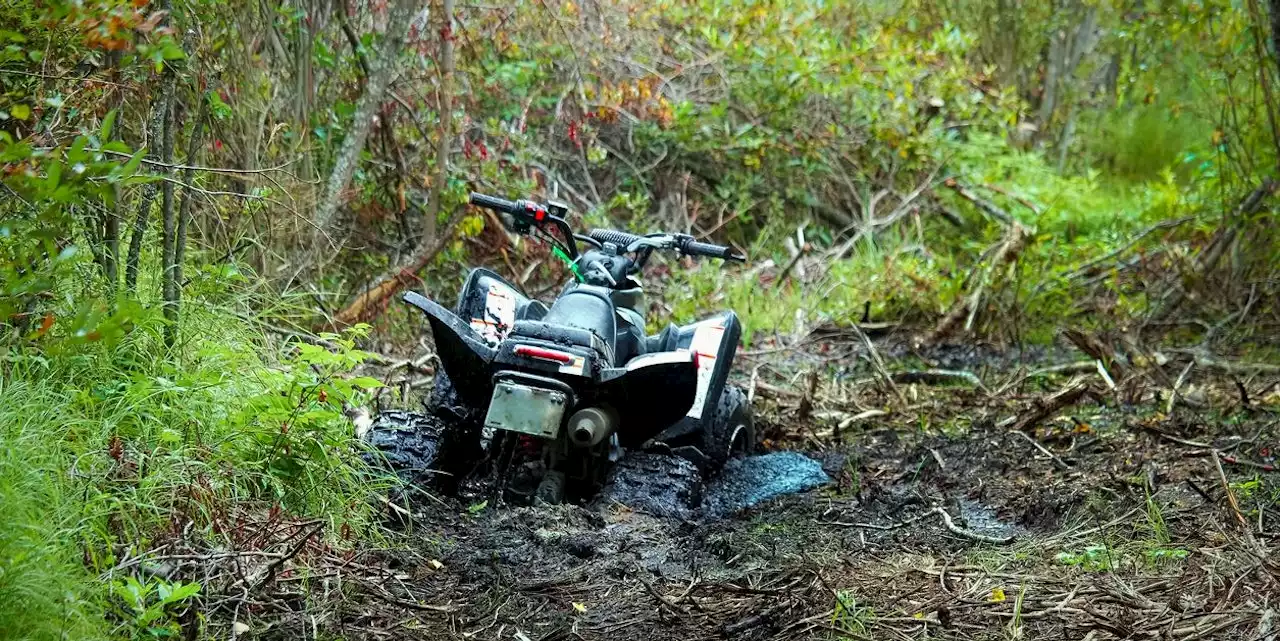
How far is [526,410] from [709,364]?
1161mm

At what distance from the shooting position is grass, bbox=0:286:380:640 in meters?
2.78

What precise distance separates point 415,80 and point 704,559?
14.0 feet

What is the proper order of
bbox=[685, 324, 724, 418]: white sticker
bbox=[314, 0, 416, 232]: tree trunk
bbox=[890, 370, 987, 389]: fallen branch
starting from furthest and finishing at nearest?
bbox=[890, 370, 987, 389]: fallen branch, bbox=[314, 0, 416, 232]: tree trunk, bbox=[685, 324, 724, 418]: white sticker

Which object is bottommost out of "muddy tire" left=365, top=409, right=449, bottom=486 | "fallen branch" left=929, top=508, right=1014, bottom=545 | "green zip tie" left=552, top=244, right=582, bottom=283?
"fallen branch" left=929, top=508, right=1014, bottom=545

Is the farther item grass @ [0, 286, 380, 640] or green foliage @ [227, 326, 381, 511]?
green foliage @ [227, 326, 381, 511]

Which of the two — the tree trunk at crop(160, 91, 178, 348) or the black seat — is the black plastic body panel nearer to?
the black seat

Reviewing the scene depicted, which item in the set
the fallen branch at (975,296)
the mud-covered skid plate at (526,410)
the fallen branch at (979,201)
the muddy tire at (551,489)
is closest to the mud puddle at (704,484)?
the muddy tire at (551,489)

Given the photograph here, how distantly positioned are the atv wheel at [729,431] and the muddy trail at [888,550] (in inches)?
4.1

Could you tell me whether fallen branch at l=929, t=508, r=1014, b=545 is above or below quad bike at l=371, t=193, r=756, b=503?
below

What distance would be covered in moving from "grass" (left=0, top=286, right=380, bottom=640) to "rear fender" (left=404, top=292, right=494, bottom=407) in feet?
1.09

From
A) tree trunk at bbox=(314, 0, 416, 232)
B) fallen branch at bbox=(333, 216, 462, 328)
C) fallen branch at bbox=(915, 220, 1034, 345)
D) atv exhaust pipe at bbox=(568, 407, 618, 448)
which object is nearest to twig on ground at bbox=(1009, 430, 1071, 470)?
atv exhaust pipe at bbox=(568, 407, 618, 448)

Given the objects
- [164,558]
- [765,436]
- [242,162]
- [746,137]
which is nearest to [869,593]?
[164,558]

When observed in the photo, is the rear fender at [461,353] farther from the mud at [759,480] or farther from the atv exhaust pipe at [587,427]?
the mud at [759,480]

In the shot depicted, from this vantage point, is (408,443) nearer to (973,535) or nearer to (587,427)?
(587,427)
